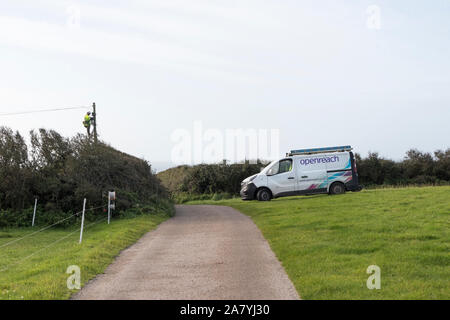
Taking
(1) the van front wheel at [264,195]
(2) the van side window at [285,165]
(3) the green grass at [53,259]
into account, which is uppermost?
(2) the van side window at [285,165]

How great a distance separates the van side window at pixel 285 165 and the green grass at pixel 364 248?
7.58 meters

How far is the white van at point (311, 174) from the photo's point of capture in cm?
2573

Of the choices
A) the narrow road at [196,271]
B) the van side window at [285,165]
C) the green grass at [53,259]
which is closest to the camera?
the narrow road at [196,271]

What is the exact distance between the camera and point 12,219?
21312 mm

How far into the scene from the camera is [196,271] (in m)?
9.30

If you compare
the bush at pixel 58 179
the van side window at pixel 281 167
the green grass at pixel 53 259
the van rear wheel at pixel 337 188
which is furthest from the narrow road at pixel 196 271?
the van rear wheel at pixel 337 188

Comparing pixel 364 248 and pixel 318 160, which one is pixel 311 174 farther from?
pixel 364 248

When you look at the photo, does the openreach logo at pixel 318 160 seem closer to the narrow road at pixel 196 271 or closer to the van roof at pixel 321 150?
the van roof at pixel 321 150

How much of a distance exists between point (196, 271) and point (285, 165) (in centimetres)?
1711

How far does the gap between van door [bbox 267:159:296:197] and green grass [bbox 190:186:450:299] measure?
740 centimetres

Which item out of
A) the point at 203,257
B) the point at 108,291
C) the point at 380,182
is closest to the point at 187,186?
the point at 380,182

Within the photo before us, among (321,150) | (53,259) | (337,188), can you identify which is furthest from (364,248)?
(321,150)

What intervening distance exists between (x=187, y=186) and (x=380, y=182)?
1695 centimetres

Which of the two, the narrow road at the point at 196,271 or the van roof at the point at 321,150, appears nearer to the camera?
the narrow road at the point at 196,271
